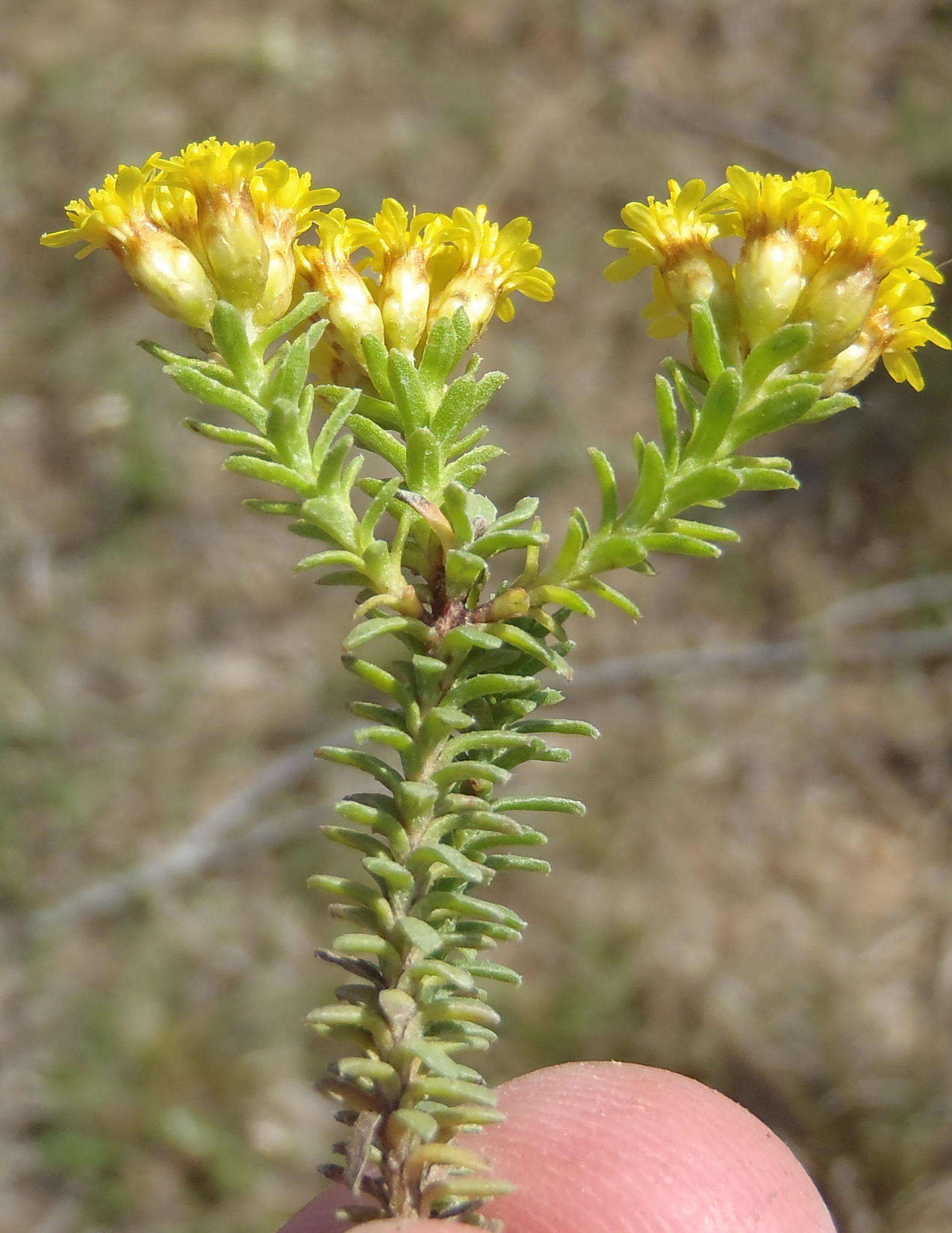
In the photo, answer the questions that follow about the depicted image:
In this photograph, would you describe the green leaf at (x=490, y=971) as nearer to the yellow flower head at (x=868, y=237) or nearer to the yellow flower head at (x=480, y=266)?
the yellow flower head at (x=480, y=266)

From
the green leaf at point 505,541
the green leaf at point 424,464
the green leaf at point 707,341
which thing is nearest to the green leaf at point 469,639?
the green leaf at point 505,541

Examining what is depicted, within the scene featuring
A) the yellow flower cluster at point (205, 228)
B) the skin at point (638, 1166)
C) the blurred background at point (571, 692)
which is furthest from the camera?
the blurred background at point (571, 692)

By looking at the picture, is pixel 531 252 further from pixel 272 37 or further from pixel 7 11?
pixel 7 11

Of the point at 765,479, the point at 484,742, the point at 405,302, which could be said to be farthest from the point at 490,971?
the point at 405,302

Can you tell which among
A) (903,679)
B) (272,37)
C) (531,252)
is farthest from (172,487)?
(531,252)

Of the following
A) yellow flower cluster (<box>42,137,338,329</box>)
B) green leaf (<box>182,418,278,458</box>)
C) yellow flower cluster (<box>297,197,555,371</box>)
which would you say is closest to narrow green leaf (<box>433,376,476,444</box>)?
yellow flower cluster (<box>297,197,555,371</box>)

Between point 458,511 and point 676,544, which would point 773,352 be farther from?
point 458,511
